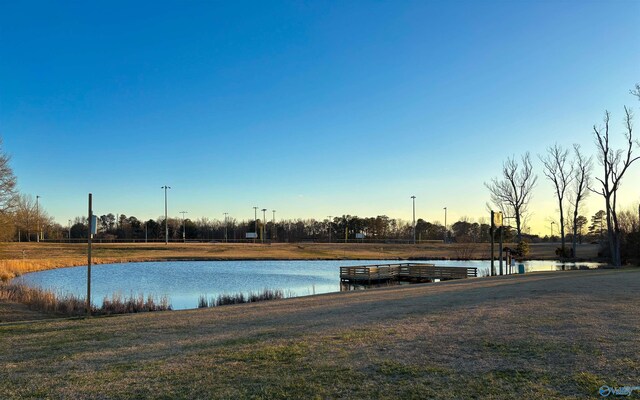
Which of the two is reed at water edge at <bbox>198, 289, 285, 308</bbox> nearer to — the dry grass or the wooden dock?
the wooden dock

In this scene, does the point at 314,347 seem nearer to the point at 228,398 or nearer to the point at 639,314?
the point at 228,398

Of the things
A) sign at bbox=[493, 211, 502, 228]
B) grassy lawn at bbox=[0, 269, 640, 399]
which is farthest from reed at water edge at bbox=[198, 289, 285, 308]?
sign at bbox=[493, 211, 502, 228]

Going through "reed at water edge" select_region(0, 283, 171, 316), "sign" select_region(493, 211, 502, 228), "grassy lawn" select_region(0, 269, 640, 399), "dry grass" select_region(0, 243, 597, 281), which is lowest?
"dry grass" select_region(0, 243, 597, 281)

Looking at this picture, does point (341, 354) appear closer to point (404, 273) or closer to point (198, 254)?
point (404, 273)

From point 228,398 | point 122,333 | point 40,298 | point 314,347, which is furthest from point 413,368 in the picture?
point 40,298

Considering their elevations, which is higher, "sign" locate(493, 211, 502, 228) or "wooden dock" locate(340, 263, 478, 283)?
"sign" locate(493, 211, 502, 228)

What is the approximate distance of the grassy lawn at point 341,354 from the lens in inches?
226

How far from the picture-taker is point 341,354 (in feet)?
24.4

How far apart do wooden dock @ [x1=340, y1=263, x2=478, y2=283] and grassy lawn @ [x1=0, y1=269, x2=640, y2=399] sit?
2090 centimetres

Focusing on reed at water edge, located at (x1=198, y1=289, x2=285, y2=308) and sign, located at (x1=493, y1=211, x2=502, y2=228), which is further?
sign, located at (x1=493, y1=211, x2=502, y2=228)

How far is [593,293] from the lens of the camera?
15.0m

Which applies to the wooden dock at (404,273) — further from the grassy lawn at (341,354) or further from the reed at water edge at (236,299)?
the grassy lawn at (341,354)

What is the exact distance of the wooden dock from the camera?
33375mm

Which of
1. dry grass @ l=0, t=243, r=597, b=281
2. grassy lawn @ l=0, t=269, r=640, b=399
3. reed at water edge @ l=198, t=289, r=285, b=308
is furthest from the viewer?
dry grass @ l=0, t=243, r=597, b=281
